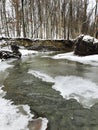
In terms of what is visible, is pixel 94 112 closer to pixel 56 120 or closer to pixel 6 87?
pixel 56 120

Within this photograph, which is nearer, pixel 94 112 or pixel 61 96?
pixel 94 112

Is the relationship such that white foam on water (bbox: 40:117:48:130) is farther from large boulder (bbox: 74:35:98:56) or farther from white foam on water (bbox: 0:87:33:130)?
large boulder (bbox: 74:35:98:56)

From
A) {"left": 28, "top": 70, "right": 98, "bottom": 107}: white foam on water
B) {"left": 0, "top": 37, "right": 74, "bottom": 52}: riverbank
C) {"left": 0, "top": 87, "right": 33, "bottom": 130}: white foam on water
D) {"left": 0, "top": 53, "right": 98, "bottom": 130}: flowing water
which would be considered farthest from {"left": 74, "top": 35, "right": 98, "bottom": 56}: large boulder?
{"left": 0, "top": 87, "right": 33, "bottom": 130}: white foam on water

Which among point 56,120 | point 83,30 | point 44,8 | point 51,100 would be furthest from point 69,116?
point 44,8

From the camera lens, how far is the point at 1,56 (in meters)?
15.8

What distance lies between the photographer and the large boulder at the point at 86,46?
53.4ft

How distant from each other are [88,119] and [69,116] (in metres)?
0.46

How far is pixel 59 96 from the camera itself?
22.1ft

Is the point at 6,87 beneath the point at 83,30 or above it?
above

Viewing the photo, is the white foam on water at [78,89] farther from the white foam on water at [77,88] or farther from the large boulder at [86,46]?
the large boulder at [86,46]

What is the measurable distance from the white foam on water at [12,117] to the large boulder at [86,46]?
11.1 metres

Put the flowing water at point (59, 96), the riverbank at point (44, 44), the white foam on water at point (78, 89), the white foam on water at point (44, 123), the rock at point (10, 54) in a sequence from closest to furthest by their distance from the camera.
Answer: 1. the white foam on water at point (44, 123)
2. the flowing water at point (59, 96)
3. the white foam on water at point (78, 89)
4. the rock at point (10, 54)
5. the riverbank at point (44, 44)

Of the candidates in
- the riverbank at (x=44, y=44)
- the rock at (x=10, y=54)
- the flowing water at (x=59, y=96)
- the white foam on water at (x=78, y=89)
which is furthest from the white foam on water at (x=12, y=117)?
the riverbank at (x=44, y=44)

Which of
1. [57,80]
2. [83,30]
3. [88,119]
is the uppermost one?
[88,119]
